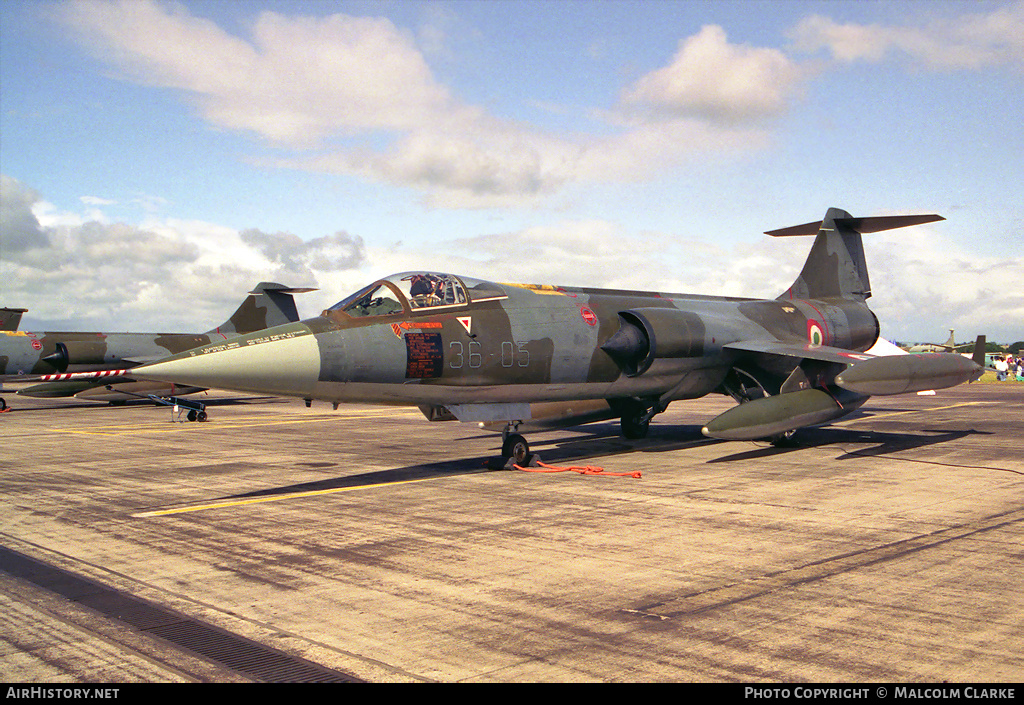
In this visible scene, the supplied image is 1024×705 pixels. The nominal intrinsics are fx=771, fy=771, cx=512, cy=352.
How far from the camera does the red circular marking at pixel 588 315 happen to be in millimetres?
13266

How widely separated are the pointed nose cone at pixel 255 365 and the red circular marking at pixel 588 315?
16.6ft

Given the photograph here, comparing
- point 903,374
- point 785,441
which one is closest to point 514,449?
point 785,441

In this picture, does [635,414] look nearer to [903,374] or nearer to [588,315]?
[588,315]

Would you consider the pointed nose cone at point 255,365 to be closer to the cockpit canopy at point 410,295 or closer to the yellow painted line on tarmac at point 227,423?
the cockpit canopy at point 410,295

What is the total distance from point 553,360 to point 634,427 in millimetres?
5011

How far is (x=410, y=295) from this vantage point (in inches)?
439

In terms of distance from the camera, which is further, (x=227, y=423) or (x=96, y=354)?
(x=96, y=354)

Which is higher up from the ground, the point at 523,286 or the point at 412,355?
the point at 523,286

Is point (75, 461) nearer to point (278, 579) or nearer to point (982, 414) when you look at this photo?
point (278, 579)

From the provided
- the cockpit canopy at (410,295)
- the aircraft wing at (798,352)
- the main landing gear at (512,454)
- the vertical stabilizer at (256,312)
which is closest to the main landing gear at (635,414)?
the aircraft wing at (798,352)

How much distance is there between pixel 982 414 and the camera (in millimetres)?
23016

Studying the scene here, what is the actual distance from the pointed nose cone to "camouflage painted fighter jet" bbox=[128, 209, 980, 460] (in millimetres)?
17
